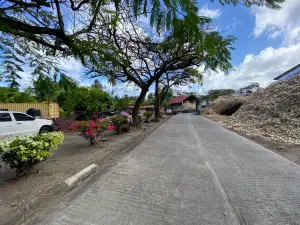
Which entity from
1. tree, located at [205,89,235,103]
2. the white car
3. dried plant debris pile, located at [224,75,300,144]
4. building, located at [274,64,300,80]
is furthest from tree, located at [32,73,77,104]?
tree, located at [205,89,235,103]

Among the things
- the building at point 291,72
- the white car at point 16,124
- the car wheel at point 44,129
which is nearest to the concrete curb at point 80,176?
the white car at point 16,124

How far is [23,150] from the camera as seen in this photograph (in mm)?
3174

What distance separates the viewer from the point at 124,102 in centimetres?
1647

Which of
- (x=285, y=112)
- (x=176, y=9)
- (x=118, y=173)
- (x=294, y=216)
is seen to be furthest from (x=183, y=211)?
(x=285, y=112)

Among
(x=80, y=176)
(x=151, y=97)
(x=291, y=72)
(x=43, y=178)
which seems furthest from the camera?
(x=151, y=97)

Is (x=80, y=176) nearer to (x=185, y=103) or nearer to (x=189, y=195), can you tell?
(x=189, y=195)

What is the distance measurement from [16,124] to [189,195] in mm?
8566

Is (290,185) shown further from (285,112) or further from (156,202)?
(285,112)

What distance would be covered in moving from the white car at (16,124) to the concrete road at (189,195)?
6229 mm

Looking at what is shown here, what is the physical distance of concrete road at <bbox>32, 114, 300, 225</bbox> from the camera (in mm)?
2471

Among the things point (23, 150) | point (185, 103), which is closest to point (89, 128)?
point (23, 150)

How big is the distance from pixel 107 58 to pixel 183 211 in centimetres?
299

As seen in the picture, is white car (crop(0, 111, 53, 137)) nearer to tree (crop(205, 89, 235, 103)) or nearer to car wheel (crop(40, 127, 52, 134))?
car wheel (crop(40, 127, 52, 134))

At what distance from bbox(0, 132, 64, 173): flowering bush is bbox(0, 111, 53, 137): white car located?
5442 mm
